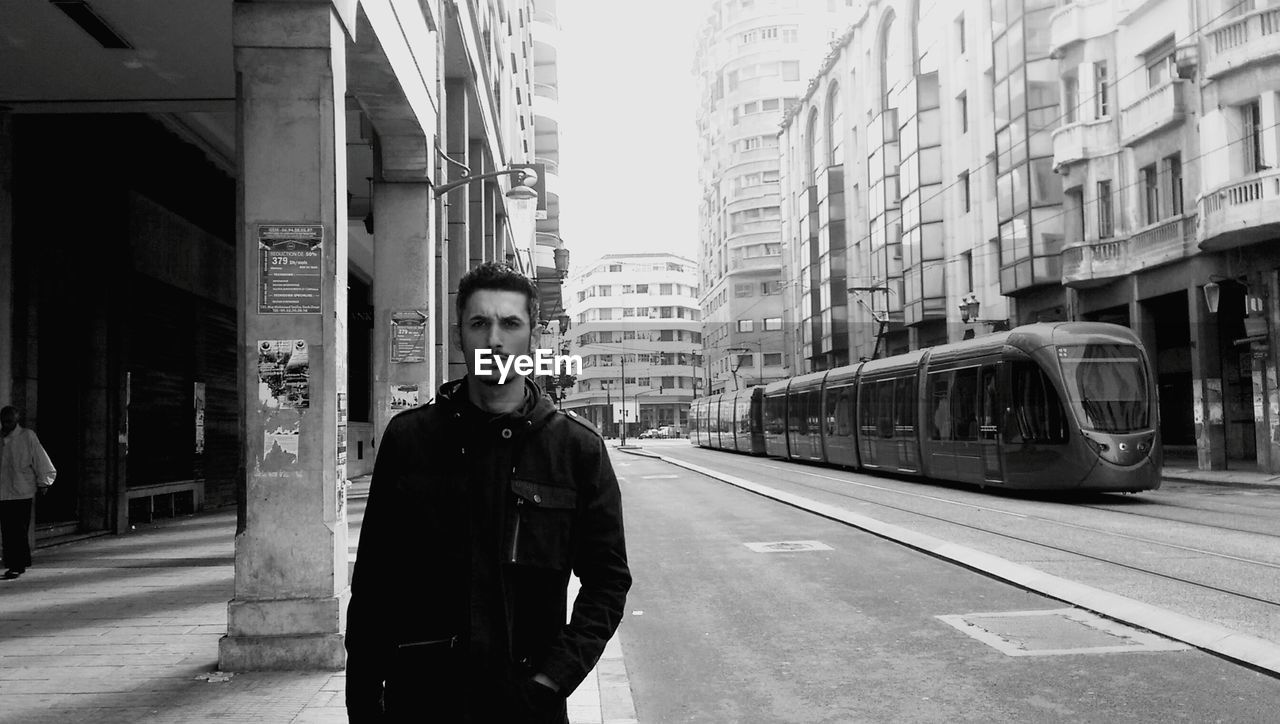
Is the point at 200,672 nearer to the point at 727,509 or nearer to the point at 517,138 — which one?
the point at 727,509

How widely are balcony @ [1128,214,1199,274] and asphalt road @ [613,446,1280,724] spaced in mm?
19946

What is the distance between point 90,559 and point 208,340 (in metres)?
7.00

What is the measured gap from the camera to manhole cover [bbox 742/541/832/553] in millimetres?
12368

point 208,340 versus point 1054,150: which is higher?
point 1054,150

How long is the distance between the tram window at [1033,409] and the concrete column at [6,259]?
1483 cm

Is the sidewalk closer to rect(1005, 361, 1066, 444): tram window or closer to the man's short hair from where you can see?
the man's short hair

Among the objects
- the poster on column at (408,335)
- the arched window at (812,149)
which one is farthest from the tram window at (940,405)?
the arched window at (812,149)

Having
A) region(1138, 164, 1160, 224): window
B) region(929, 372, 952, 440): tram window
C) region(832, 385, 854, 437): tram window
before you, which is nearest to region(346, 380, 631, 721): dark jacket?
region(929, 372, 952, 440): tram window

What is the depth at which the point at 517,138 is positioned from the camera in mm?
37531

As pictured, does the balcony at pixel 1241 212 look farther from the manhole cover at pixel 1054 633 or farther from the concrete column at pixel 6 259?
the concrete column at pixel 6 259

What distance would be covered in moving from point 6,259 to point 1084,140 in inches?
1143

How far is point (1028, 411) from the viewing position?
18359 millimetres

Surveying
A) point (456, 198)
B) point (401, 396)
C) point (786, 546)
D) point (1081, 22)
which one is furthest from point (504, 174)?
point (1081, 22)

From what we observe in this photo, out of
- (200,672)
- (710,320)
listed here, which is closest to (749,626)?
(200,672)
